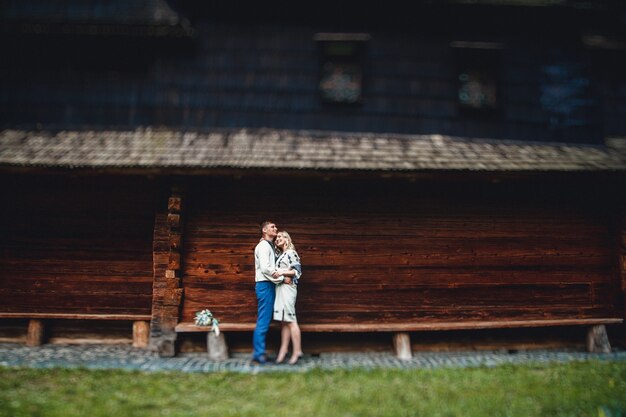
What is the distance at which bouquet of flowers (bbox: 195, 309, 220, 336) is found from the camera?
6.46m

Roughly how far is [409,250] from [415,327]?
4.28 ft

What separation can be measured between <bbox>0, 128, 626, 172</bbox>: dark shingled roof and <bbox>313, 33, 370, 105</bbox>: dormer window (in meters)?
1.09

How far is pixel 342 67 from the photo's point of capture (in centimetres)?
819

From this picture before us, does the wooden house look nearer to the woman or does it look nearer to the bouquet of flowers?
the bouquet of flowers

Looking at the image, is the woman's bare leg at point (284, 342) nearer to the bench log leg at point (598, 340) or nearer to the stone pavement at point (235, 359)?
the stone pavement at point (235, 359)

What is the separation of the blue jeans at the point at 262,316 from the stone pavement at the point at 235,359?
0.25 meters

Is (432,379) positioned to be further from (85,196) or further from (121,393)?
(85,196)

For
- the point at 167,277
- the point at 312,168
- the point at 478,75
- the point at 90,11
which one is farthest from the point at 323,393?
the point at 90,11

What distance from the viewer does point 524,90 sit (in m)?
8.12

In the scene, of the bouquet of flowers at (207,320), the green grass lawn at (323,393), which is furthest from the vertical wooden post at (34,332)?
the bouquet of flowers at (207,320)

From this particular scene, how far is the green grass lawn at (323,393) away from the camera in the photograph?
425 centimetres

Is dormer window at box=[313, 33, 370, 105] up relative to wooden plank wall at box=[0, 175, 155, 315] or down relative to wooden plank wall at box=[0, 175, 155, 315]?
up

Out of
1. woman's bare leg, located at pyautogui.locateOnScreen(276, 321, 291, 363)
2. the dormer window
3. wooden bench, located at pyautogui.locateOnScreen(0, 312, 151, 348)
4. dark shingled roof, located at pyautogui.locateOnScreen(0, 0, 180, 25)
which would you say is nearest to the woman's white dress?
woman's bare leg, located at pyautogui.locateOnScreen(276, 321, 291, 363)

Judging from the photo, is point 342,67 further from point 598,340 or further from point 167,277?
point 598,340
